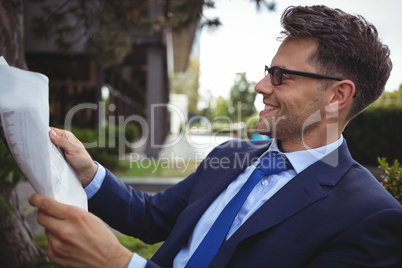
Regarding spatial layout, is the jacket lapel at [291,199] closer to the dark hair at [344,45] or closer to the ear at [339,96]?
the ear at [339,96]

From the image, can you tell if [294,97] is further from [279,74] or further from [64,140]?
[64,140]

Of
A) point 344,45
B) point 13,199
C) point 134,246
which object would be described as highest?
point 344,45

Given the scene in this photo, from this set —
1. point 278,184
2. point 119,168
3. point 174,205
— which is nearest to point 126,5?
point 119,168

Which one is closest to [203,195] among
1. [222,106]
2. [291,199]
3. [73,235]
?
[291,199]

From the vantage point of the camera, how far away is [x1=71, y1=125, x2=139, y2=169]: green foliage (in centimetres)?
812

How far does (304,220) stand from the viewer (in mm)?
1475

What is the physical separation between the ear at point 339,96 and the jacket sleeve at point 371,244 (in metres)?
0.65

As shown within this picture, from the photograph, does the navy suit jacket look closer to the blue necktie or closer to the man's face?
the blue necktie

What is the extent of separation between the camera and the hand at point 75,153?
135cm

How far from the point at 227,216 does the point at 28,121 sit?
1084 millimetres

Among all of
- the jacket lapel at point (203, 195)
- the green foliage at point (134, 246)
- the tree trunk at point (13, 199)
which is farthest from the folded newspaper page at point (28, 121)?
the green foliage at point (134, 246)

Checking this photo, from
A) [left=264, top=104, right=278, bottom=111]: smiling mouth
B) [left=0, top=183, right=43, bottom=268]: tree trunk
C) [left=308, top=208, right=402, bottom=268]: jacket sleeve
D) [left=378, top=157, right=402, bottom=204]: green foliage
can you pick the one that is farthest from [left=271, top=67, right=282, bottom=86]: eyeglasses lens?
[left=0, top=183, right=43, bottom=268]: tree trunk

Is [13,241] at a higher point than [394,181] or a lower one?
lower

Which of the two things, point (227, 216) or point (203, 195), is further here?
point (203, 195)
